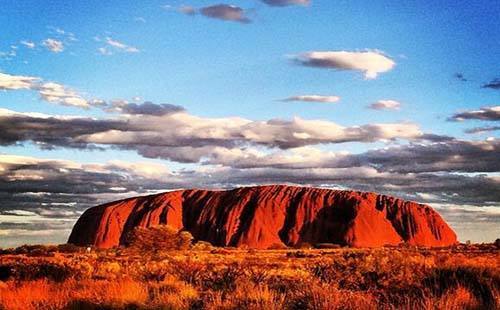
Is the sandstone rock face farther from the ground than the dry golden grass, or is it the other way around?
the dry golden grass

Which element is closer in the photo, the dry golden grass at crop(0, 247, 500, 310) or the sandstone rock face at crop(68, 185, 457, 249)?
the dry golden grass at crop(0, 247, 500, 310)

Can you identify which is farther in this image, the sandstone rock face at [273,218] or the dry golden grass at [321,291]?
the sandstone rock face at [273,218]

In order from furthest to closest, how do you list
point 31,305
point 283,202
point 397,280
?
point 283,202
point 397,280
point 31,305

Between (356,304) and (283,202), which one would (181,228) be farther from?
(356,304)

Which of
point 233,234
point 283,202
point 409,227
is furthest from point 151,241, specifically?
point 409,227

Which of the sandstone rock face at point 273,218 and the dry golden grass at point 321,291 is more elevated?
the dry golden grass at point 321,291

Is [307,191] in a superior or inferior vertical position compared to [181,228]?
superior

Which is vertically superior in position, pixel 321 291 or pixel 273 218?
pixel 321 291

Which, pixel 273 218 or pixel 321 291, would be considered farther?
pixel 273 218

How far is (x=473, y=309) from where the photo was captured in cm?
976

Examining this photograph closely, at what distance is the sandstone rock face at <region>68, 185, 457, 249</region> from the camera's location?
96.1m

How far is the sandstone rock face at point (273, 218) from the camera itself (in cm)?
9606

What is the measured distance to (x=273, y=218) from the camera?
9956 cm

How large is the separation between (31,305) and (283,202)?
92733 millimetres
